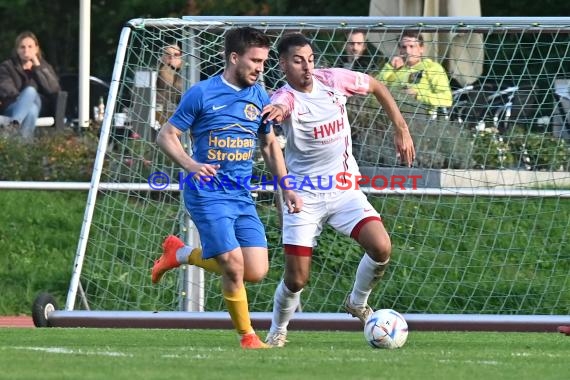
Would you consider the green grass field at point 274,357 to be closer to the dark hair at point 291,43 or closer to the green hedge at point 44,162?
the dark hair at point 291,43

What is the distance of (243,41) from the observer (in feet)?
29.5

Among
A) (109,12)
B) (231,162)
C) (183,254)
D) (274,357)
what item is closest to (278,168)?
(231,162)

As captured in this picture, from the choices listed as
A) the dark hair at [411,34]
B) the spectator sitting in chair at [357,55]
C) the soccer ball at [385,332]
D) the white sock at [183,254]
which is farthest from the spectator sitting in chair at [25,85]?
the soccer ball at [385,332]

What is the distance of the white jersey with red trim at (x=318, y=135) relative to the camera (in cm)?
973

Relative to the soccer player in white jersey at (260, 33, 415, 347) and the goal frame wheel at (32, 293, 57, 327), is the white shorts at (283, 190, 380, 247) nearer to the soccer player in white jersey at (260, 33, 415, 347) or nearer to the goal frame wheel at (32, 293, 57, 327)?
the soccer player in white jersey at (260, 33, 415, 347)

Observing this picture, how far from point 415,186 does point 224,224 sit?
13.7ft

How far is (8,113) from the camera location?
56.1 ft

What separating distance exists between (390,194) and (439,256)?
0.87m

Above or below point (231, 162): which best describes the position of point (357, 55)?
above

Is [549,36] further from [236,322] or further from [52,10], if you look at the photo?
[52,10]

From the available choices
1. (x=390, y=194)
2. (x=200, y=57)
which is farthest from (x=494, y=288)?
(x=200, y=57)

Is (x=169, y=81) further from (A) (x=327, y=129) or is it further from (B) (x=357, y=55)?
(A) (x=327, y=129)

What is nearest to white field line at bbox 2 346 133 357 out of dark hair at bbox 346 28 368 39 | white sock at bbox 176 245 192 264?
white sock at bbox 176 245 192 264

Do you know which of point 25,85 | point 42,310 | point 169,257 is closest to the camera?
point 169,257
